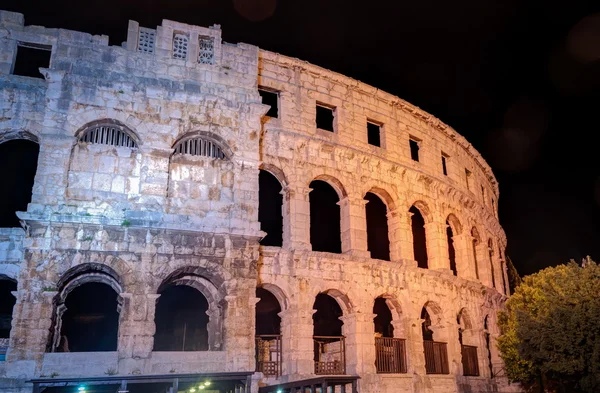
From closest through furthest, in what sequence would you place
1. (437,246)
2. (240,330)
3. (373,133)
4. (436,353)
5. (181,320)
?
(240,330), (181,320), (436,353), (437,246), (373,133)

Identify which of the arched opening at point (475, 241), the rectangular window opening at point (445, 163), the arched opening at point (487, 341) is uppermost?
the rectangular window opening at point (445, 163)

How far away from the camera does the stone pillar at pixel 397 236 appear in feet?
Result: 70.1

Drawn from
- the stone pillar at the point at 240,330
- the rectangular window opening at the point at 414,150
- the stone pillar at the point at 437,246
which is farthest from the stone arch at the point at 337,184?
the rectangular window opening at the point at 414,150

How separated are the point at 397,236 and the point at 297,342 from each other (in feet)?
20.9

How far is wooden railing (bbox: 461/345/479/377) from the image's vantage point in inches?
904

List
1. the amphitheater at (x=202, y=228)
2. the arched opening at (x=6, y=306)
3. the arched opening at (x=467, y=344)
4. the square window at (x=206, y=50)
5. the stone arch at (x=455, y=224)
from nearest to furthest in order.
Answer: the amphitheater at (x=202, y=228) < the square window at (x=206, y=50) < the arched opening at (x=6, y=306) < the arched opening at (x=467, y=344) < the stone arch at (x=455, y=224)

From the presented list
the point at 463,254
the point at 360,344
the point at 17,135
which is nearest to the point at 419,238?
the point at 463,254

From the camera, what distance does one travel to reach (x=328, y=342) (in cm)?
2178

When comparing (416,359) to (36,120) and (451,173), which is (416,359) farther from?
(36,120)

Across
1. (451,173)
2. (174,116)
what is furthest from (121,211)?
(451,173)

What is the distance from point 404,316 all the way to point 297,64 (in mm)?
10297

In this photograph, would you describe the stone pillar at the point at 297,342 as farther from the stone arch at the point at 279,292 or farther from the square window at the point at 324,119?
the square window at the point at 324,119

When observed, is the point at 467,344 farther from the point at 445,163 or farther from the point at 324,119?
the point at 324,119

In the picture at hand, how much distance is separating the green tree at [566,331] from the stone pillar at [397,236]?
15.4 ft
